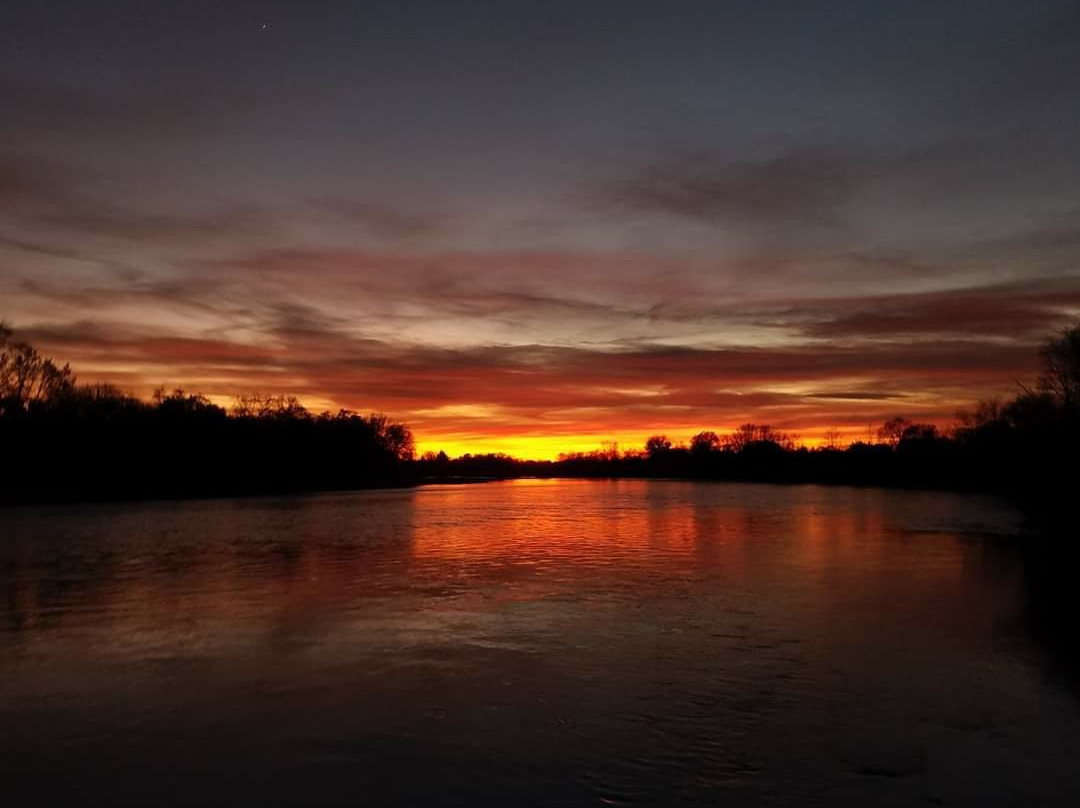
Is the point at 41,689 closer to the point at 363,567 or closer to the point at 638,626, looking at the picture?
the point at 638,626

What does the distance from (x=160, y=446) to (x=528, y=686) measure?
81.1 m

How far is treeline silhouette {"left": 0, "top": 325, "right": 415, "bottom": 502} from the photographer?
6419 cm

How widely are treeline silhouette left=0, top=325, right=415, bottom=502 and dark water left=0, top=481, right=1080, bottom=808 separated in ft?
159

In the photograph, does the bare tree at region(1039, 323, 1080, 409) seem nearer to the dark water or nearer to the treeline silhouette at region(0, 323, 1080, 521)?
the treeline silhouette at region(0, 323, 1080, 521)

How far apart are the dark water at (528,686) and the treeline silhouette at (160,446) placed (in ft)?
159

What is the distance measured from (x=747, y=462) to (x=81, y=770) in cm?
15826

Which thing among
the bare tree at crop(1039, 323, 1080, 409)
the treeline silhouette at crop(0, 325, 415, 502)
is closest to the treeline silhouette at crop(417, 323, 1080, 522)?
the bare tree at crop(1039, 323, 1080, 409)

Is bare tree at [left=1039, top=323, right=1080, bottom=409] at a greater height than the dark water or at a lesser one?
greater

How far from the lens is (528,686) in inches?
437

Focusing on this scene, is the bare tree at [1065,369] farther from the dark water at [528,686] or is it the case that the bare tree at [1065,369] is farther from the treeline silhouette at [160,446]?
the treeline silhouette at [160,446]

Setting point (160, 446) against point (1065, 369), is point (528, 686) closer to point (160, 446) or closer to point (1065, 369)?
point (1065, 369)

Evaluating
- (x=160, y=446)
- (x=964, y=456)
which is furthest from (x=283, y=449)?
(x=964, y=456)

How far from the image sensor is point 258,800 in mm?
7477

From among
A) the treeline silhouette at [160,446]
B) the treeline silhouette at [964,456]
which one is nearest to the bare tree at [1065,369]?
the treeline silhouette at [964,456]
